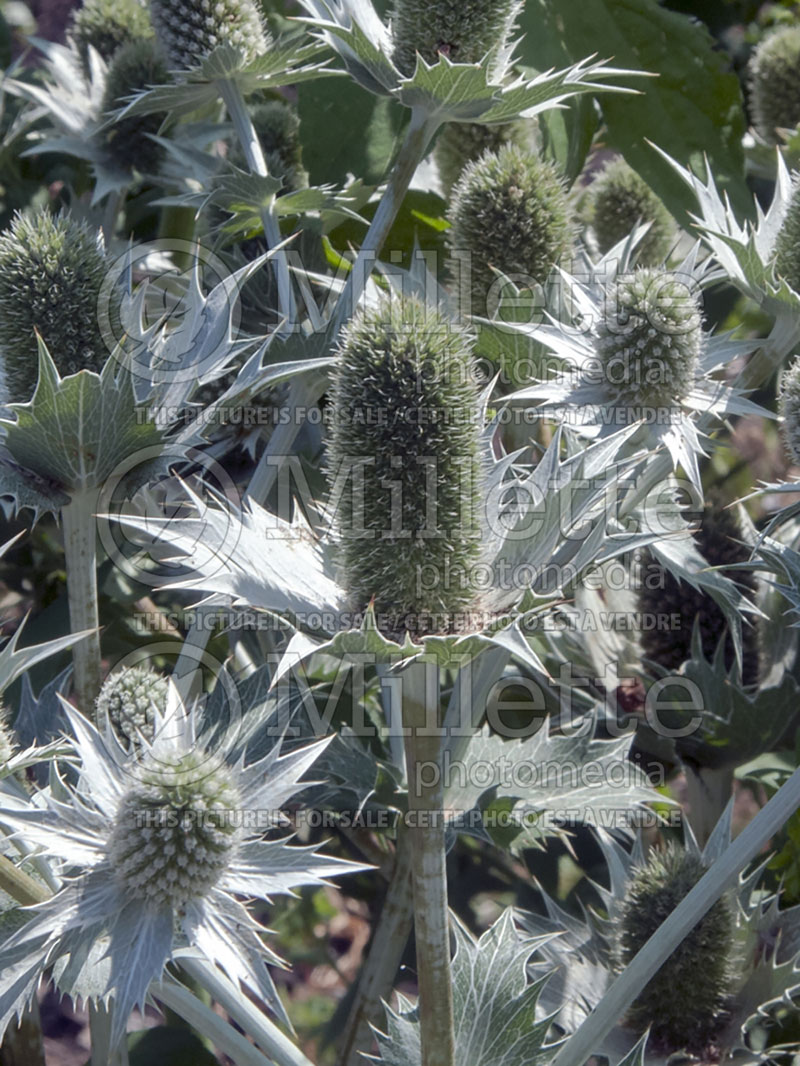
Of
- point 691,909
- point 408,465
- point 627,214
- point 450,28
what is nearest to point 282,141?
point 450,28

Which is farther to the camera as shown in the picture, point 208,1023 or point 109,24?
point 109,24

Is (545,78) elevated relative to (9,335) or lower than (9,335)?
elevated

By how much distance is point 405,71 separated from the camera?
1.29 m

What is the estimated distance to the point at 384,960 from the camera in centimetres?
133

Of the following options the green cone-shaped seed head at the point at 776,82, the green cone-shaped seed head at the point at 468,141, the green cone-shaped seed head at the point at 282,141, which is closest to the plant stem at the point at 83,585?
the green cone-shaped seed head at the point at 282,141

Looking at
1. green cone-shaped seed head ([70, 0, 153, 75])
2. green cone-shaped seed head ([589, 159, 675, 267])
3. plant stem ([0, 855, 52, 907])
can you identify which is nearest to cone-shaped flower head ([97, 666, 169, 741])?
plant stem ([0, 855, 52, 907])

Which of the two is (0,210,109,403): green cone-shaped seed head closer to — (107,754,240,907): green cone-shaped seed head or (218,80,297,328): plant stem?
(218,80,297,328): plant stem

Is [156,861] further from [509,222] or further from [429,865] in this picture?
[509,222]

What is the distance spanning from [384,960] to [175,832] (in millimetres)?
542

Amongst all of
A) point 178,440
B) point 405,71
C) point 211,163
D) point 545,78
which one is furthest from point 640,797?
point 211,163

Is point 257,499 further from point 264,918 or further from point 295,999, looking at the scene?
point 295,999

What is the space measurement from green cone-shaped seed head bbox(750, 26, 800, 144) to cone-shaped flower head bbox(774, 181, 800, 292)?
2.56ft

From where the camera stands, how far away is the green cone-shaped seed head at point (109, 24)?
1799 millimetres

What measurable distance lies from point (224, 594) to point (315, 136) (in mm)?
784
